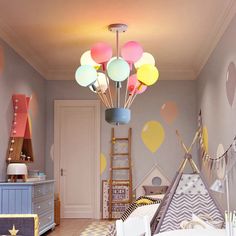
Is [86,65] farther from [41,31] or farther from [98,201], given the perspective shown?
[98,201]

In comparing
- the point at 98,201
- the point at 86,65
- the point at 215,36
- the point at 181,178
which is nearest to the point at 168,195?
the point at 181,178

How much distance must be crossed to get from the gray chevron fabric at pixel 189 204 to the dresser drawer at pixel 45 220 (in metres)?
2.59

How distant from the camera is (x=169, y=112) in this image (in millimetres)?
7965

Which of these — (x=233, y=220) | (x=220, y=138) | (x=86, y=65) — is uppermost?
(x=86, y=65)

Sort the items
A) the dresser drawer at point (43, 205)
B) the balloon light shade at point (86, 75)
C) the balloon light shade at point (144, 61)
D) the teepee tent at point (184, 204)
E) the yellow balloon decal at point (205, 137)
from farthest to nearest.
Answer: the yellow balloon decal at point (205, 137) → the dresser drawer at point (43, 205) → the balloon light shade at point (144, 61) → the balloon light shade at point (86, 75) → the teepee tent at point (184, 204)

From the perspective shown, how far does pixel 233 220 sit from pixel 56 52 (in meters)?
5.31

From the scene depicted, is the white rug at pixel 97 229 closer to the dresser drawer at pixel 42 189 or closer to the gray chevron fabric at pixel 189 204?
the dresser drawer at pixel 42 189

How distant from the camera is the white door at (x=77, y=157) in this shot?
311 inches

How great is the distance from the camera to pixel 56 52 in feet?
22.1

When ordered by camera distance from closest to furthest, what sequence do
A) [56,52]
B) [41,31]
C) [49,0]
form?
[49,0], [41,31], [56,52]

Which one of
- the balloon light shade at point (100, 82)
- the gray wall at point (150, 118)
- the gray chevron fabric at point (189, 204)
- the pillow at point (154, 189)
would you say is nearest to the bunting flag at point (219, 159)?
the gray wall at point (150, 118)

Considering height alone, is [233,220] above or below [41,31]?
below

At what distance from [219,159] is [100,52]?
2216mm

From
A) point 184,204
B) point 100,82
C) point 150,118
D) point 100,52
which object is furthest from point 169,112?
point 184,204
